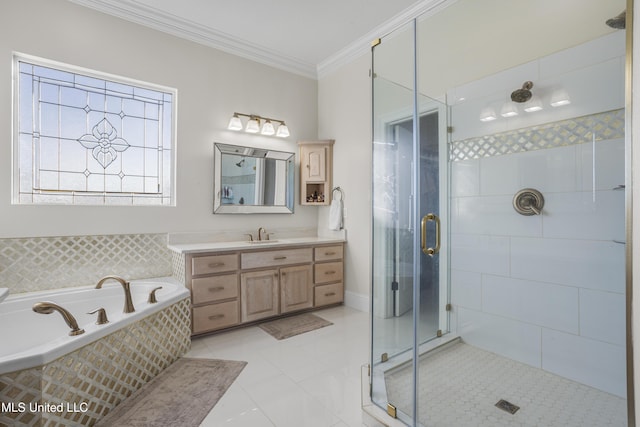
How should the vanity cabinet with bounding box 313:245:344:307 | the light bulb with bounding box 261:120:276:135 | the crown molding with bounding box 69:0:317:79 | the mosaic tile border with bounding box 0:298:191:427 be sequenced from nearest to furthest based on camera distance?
the mosaic tile border with bounding box 0:298:191:427 → the crown molding with bounding box 69:0:317:79 → the vanity cabinet with bounding box 313:245:344:307 → the light bulb with bounding box 261:120:276:135

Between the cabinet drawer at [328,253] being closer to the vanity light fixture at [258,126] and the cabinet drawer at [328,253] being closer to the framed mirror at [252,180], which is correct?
the framed mirror at [252,180]

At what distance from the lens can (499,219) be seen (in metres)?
2.40

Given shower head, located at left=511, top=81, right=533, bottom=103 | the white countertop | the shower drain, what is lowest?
the shower drain

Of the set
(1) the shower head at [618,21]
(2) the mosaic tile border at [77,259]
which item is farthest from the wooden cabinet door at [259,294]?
(1) the shower head at [618,21]

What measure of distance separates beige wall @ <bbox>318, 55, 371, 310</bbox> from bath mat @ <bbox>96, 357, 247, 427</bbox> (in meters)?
1.74

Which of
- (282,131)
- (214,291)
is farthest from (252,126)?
(214,291)

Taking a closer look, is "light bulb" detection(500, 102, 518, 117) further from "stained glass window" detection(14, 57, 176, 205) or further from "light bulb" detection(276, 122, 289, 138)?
"stained glass window" detection(14, 57, 176, 205)

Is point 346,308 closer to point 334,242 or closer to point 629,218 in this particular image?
point 334,242

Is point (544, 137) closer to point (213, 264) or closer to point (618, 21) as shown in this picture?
point (618, 21)

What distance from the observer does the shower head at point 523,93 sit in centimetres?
219

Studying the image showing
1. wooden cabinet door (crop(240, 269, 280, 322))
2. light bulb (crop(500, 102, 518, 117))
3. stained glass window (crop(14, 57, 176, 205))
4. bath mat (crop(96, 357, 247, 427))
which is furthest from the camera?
wooden cabinet door (crop(240, 269, 280, 322))

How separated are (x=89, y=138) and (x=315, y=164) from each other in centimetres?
231

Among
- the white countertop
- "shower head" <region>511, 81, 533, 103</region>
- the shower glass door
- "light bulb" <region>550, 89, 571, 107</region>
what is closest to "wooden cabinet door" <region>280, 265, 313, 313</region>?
the white countertop

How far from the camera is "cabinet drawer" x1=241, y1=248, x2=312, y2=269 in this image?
304 centimetres
